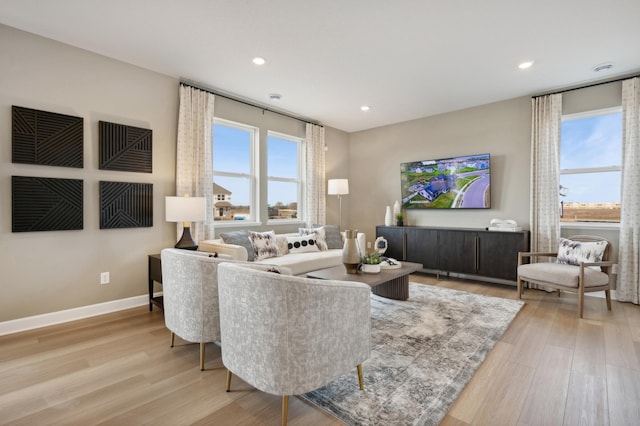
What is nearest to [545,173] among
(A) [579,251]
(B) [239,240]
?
(A) [579,251]

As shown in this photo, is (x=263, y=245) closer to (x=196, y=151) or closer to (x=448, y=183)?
(x=196, y=151)

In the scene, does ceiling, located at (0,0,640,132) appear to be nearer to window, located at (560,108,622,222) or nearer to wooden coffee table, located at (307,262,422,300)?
window, located at (560,108,622,222)

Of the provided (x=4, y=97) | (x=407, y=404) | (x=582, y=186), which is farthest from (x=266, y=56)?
(x=582, y=186)

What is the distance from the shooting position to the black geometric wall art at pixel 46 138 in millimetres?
2750

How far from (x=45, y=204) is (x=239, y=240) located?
6.24ft

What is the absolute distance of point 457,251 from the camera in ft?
15.1

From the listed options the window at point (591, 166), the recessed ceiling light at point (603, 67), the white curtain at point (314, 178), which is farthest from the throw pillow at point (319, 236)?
the recessed ceiling light at point (603, 67)

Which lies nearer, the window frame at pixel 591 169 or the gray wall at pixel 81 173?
the gray wall at pixel 81 173

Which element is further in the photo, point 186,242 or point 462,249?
point 462,249

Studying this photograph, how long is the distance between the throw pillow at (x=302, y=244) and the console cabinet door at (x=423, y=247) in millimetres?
1628

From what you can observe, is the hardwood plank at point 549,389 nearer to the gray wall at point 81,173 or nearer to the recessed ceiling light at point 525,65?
the recessed ceiling light at point 525,65

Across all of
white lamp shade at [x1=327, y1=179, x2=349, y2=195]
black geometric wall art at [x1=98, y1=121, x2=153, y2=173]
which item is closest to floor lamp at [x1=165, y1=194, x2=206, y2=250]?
black geometric wall art at [x1=98, y1=121, x2=153, y2=173]

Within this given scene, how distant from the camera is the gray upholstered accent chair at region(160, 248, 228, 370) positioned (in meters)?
2.06

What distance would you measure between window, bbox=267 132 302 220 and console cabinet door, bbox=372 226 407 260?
1650mm
